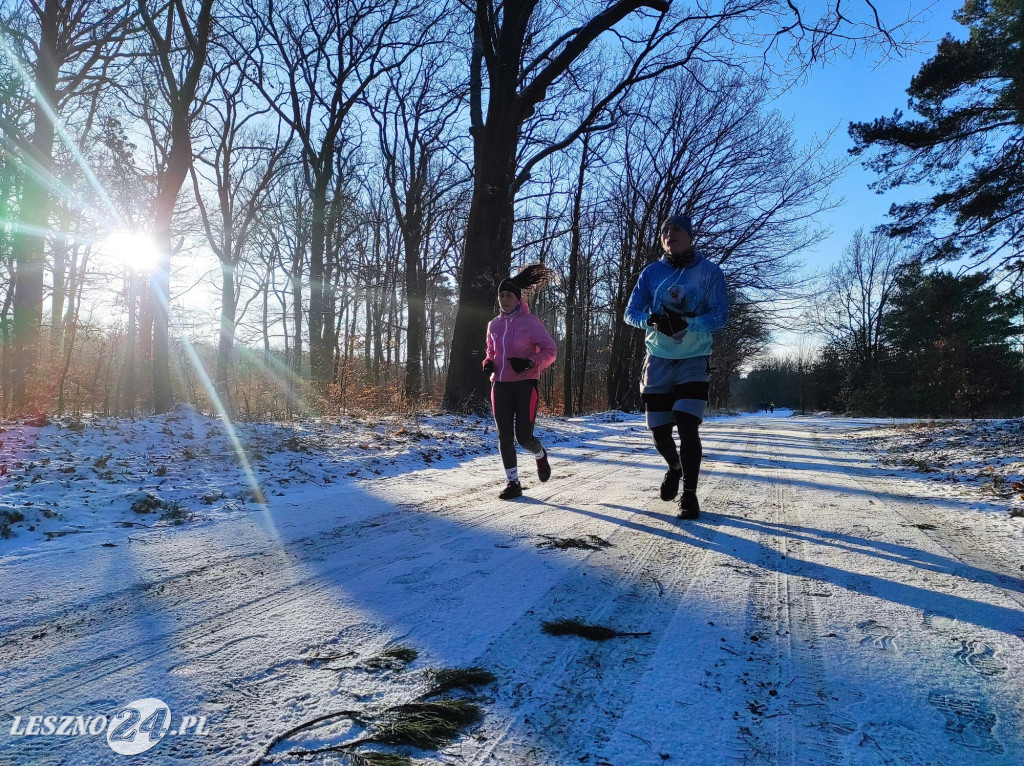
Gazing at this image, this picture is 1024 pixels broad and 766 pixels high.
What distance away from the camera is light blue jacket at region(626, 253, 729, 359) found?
11.3 ft

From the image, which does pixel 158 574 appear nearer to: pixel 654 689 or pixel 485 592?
pixel 485 592

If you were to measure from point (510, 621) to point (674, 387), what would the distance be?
7.42ft

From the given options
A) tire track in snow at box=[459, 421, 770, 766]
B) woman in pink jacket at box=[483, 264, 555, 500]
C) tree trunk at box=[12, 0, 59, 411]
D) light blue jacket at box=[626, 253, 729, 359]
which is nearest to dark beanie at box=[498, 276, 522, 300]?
woman in pink jacket at box=[483, 264, 555, 500]

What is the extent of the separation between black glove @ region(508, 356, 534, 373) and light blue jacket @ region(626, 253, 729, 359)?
0.96 meters

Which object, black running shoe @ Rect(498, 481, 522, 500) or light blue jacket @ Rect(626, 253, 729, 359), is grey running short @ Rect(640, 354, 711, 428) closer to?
light blue jacket @ Rect(626, 253, 729, 359)

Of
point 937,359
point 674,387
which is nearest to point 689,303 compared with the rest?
point 674,387

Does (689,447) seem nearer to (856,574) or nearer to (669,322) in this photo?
(669,322)

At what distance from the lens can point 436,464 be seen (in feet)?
19.7

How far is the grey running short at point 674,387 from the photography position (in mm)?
3502

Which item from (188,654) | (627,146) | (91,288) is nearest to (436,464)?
(188,654)

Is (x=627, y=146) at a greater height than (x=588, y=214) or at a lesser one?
greater

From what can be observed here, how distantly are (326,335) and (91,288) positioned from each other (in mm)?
8577

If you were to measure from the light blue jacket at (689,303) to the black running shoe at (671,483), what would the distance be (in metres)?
0.88

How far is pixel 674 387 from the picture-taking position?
359 centimetres
